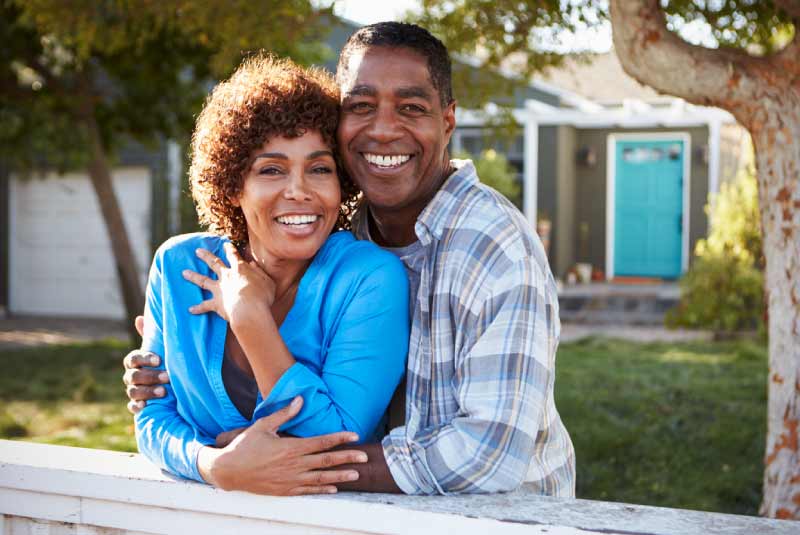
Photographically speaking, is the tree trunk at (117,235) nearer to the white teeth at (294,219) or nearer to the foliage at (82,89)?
the foliage at (82,89)

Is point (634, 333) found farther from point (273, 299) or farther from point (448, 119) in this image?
point (273, 299)

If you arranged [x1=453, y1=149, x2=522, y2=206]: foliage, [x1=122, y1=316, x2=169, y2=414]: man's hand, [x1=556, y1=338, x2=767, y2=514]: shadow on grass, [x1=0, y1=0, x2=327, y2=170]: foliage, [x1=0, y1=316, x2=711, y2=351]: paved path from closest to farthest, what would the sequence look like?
1. [x1=122, y1=316, x2=169, y2=414]: man's hand
2. [x1=556, y1=338, x2=767, y2=514]: shadow on grass
3. [x1=0, y1=0, x2=327, y2=170]: foliage
4. [x1=0, y1=316, x2=711, y2=351]: paved path
5. [x1=453, y1=149, x2=522, y2=206]: foliage

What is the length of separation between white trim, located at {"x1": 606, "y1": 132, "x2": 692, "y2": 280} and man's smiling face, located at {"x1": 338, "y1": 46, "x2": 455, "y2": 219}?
13547mm

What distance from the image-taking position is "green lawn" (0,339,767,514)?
498cm

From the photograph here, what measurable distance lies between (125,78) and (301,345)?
7.53 metres

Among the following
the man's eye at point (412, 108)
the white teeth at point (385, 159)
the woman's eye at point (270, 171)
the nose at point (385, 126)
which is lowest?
the woman's eye at point (270, 171)

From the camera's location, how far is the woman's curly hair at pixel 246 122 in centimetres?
232

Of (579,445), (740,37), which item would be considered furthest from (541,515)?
(579,445)

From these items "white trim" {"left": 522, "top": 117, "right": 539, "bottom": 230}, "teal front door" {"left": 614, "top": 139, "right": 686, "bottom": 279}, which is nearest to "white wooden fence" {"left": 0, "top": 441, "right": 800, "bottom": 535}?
"white trim" {"left": 522, "top": 117, "right": 539, "bottom": 230}

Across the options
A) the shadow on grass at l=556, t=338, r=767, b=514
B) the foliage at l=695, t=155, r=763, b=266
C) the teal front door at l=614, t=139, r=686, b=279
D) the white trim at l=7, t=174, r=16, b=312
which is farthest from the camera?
the teal front door at l=614, t=139, r=686, b=279

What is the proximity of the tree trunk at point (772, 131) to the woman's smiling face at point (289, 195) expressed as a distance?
1860 mm

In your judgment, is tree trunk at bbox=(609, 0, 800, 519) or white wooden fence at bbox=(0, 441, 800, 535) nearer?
white wooden fence at bbox=(0, 441, 800, 535)

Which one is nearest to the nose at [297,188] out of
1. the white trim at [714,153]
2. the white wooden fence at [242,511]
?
the white wooden fence at [242,511]

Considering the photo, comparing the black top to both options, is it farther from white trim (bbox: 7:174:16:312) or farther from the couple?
white trim (bbox: 7:174:16:312)
